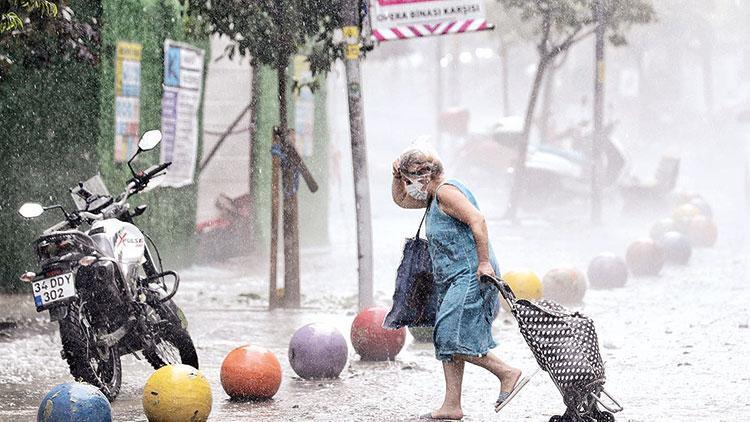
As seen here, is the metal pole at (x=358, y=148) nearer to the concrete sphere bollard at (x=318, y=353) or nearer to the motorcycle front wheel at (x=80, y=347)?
the concrete sphere bollard at (x=318, y=353)

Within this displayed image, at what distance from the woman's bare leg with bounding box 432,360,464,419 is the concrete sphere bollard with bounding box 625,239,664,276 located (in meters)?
9.81

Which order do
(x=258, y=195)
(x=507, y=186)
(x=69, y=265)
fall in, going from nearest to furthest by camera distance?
(x=69, y=265) → (x=258, y=195) → (x=507, y=186)

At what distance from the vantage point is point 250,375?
8141 millimetres

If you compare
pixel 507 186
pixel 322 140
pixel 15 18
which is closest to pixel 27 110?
pixel 15 18

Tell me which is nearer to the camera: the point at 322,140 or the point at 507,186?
the point at 322,140

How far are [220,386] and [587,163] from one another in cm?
2052

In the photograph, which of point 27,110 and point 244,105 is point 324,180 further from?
point 27,110

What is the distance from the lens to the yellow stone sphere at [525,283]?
1259 centimetres

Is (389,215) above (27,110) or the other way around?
the other way around

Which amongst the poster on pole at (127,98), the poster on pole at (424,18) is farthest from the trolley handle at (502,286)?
the poster on pole at (127,98)

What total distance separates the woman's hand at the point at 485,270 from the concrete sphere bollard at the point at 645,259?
999 centimetres

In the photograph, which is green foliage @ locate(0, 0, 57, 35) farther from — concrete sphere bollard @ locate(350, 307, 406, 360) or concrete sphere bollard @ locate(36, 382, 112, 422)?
concrete sphere bollard @ locate(36, 382, 112, 422)

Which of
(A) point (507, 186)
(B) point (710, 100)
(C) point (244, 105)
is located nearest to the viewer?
(C) point (244, 105)

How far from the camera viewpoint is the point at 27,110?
12922mm
